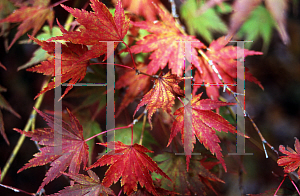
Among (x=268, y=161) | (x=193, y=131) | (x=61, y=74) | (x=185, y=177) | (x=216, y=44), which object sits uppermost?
(x=216, y=44)

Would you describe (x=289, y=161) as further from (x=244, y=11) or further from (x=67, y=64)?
(x=67, y=64)

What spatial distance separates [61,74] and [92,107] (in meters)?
0.46

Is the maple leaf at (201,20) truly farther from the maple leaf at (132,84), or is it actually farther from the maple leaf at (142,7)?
the maple leaf at (132,84)

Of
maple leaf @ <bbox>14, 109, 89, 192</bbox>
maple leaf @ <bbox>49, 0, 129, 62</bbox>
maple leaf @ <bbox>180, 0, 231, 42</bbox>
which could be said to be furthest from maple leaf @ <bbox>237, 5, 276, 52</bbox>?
maple leaf @ <bbox>14, 109, 89, 192</bbox>

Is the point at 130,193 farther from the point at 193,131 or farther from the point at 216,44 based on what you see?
the point at 216,44

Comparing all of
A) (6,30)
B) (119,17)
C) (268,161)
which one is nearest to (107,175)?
(119,17)

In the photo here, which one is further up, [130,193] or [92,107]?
[92,107]

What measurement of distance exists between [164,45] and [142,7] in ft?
0.87

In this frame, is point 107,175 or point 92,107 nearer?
point 107,175

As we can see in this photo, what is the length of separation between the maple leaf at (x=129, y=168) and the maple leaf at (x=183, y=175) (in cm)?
13

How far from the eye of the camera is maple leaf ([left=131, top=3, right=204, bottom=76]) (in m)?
0.59

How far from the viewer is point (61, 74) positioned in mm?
445

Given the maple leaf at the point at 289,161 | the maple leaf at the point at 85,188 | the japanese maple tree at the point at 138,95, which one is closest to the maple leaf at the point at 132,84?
the japanese maple tree at the point at 138,95

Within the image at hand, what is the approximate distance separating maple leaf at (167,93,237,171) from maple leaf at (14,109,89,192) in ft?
0.74
